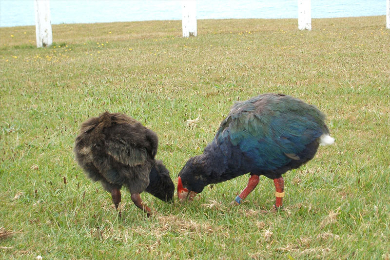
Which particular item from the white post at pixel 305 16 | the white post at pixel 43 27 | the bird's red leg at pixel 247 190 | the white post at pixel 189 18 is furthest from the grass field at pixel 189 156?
the white post at pixel 305 16

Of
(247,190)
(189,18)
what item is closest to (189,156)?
(247,190)

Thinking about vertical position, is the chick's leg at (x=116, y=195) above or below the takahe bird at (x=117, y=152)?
below

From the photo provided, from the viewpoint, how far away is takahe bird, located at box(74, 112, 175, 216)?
160 inches

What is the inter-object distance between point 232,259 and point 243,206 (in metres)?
1.07

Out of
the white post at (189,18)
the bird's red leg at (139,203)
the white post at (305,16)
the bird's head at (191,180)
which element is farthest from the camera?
the white post at (305,16)

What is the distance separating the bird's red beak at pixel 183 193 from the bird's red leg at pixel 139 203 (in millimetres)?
448

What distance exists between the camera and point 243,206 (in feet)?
14.5

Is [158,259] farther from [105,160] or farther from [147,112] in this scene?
[147,112]

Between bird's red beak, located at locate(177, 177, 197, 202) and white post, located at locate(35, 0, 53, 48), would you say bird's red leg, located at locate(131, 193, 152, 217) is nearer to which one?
bird's red beak, located at locate(177, 177, 197, 202)

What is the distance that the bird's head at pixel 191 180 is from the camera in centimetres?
448

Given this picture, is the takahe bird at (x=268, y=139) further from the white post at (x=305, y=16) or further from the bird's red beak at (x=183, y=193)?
the white post at (x=305, y=16)

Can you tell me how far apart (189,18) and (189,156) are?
16.6 meters

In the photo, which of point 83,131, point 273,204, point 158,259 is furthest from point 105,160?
point 273,204

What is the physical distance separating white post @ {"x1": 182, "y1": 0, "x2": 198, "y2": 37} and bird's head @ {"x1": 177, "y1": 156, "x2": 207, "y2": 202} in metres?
17.7
